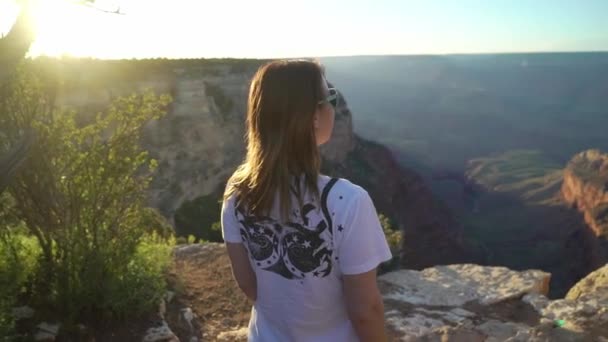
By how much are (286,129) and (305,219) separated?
0.93ft

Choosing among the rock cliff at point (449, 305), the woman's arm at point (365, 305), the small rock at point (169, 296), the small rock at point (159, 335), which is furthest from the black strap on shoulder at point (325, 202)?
the small rock at point (169, 296)

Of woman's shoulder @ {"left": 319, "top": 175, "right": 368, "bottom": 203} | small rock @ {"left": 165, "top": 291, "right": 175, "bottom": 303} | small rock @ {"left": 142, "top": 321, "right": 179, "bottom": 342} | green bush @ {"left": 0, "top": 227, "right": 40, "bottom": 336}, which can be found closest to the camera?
woman's shoulder @ {"left": 319, "top": 175, "right": 368, "bottom": 203}

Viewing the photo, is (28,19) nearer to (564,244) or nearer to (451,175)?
(564,244)

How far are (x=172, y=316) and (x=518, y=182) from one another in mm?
81601

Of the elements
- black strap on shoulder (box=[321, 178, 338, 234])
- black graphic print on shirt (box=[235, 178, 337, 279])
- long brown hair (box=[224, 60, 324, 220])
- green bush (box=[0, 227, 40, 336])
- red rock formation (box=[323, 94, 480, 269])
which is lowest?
red rock formation (box=[323, 94, 480, 269])

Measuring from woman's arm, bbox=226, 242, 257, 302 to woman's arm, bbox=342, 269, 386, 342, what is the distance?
485mm

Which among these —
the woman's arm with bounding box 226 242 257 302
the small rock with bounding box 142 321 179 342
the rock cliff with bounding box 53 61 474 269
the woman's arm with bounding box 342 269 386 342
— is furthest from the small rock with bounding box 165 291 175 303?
the rock cliff with bounding box 53 61 474 269

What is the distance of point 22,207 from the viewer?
4.30m

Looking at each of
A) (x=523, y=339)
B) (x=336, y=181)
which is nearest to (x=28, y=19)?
(x=336, y=181)

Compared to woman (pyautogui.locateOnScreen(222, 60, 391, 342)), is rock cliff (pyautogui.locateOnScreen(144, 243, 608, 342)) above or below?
below

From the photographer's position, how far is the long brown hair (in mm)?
1688

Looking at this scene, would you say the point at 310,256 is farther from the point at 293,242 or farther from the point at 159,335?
the point at 159,335

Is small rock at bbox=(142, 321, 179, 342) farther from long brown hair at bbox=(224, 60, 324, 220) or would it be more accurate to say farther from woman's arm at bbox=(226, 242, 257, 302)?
long brown hair at bbox=(224, 60, 324, 220)

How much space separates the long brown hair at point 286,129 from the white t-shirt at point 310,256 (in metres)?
0.05
